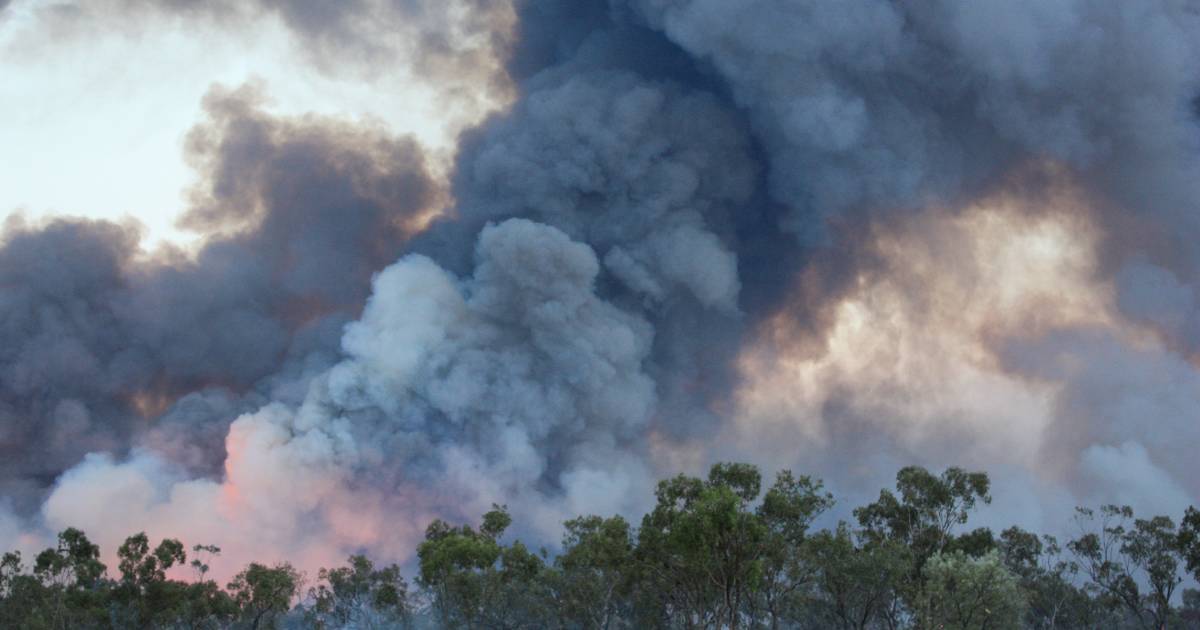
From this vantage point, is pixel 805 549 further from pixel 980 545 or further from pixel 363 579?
pixel 363 579

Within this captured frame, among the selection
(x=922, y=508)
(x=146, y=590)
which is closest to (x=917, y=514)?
(x=922, y=508)

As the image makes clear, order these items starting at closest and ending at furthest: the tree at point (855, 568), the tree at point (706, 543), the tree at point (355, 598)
Result: the tree at point (706, 543) → the tree at point (855, 568) → the tree at point (355, 598)

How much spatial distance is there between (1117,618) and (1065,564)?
1838cm

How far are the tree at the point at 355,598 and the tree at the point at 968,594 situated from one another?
170 feet

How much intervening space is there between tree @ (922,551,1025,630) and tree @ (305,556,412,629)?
52.0 m

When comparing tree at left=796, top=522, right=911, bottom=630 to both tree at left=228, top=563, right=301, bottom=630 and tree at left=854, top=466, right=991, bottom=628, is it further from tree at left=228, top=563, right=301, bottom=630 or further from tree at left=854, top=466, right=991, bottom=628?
tree at left=228, top=563, right=301, bottom=630

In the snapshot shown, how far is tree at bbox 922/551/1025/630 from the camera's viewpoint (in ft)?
146

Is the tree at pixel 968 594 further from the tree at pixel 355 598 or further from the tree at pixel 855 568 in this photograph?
the tree at pixel 355 598

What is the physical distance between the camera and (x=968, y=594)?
4534 centimetres

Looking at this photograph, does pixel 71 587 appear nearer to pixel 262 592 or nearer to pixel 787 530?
pixel 262 592

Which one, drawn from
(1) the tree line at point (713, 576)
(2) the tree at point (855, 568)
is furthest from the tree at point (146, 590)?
(2) the tree at point (855, 568)

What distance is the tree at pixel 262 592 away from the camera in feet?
230

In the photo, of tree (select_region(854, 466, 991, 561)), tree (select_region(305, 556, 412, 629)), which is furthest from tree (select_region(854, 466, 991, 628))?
tree (select_region(305, 556, 412, 629))

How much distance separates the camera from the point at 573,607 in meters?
62.7
